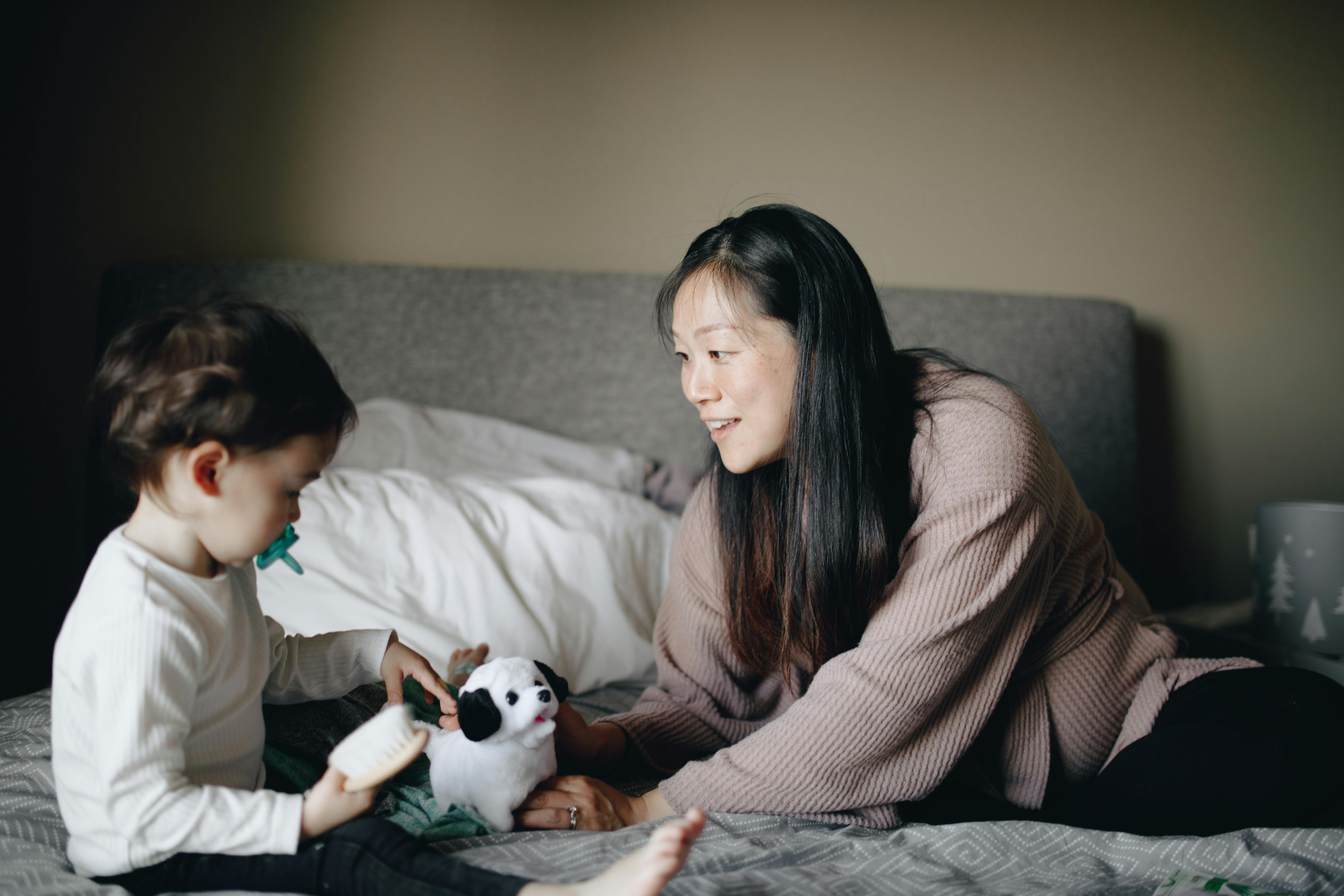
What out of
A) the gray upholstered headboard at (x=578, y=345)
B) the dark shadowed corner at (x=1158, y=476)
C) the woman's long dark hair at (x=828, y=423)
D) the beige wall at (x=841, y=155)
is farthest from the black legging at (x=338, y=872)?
the dark shadowed corner at (x=1158, y=476)

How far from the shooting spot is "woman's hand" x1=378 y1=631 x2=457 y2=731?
889 mm

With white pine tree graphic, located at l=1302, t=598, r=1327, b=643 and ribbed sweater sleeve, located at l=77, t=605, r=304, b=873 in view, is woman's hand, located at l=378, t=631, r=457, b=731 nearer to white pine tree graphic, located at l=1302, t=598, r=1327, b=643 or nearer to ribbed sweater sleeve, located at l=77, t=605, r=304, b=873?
ribbed sweater sleeve, located at l=77, t=605, r=304, b=873

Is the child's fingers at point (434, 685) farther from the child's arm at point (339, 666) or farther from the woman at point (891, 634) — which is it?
the woman at point (891, 634)

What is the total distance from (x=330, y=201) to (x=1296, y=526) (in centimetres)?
209

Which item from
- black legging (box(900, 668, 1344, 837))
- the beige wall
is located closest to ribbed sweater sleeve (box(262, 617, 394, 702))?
black legging (box(900, 668, 1344, 837))

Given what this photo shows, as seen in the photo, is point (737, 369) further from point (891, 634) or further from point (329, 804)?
point (329, 804)

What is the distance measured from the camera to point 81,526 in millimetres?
1832

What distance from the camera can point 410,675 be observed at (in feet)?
3.04

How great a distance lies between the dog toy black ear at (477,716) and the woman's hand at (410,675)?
0.06 m

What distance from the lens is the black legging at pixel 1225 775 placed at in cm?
93

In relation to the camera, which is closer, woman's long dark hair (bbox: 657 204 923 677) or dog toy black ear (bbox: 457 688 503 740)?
dog toy black ear (bbox: 457 688 503 740)

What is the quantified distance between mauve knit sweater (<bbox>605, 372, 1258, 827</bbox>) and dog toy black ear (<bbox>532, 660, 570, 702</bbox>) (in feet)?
0.52

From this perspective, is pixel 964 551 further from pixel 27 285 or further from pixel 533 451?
pixel 27 285

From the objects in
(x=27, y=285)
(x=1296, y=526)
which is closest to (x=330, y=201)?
(x=27, y=285)
